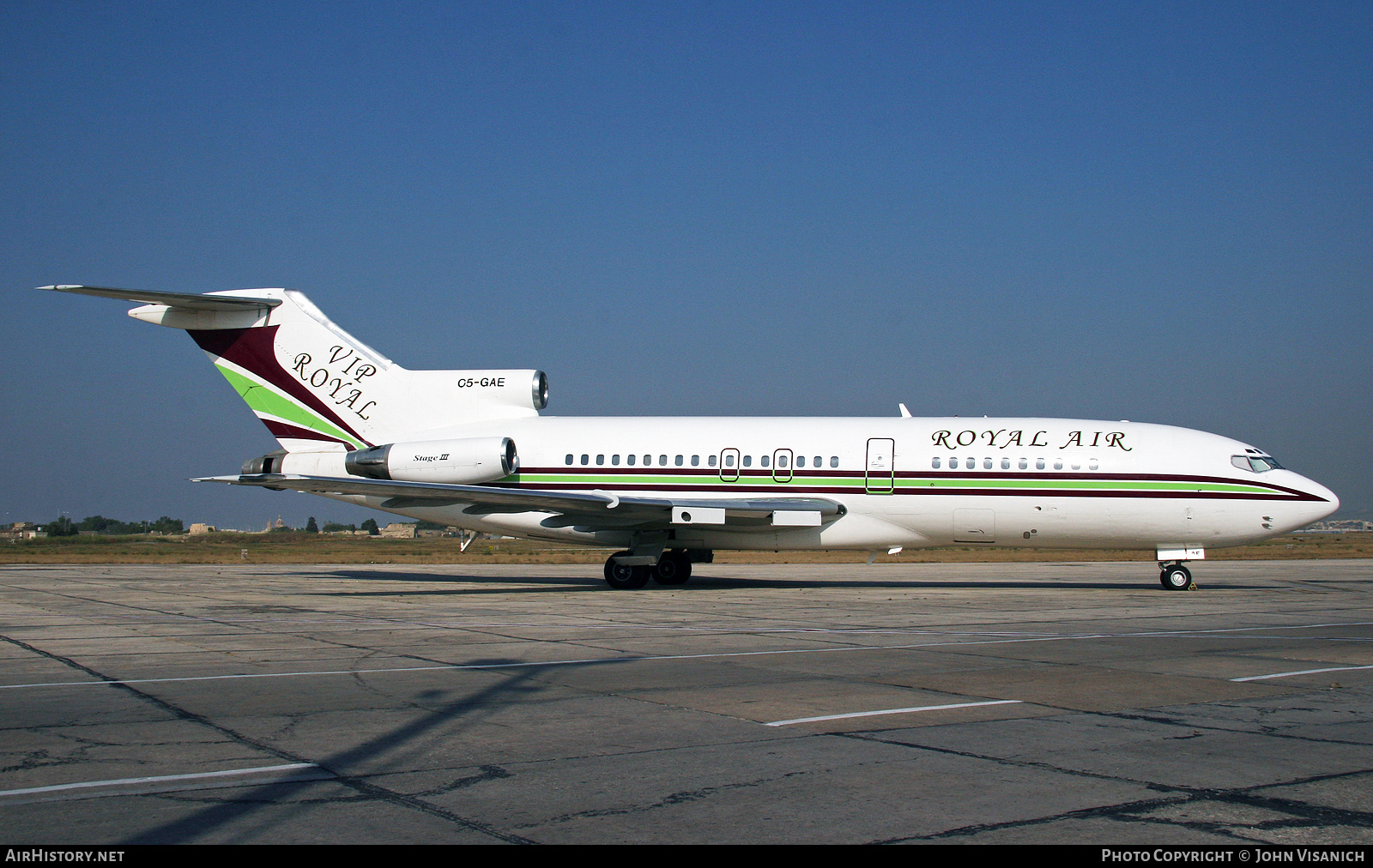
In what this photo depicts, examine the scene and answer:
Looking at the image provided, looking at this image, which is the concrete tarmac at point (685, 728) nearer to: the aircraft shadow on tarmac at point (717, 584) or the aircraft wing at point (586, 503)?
the aircraft wing at point (586, 503)

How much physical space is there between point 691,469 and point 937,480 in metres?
5.51

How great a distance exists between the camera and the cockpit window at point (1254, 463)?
22.1 metres

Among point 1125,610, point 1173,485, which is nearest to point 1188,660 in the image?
point 1125,610

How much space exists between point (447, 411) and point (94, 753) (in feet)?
64.0

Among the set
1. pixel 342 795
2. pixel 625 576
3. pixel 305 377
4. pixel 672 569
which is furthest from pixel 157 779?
pixel 305 377

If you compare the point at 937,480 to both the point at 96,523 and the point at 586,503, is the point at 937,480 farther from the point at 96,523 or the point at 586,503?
the point at 96,523

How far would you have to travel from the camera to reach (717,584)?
25.6m

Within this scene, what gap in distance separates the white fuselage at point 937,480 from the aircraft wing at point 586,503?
0.43 meters

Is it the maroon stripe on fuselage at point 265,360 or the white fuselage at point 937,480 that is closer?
the white fuselage at point 937,480

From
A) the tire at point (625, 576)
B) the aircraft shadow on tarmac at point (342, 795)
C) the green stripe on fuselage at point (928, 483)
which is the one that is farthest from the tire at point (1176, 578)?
the aircraft shadow on tarmac at point (342, 795)

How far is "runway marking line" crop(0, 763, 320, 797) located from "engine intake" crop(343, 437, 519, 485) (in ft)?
57.9

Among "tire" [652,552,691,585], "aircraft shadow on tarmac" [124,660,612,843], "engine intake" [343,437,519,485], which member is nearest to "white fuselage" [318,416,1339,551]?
"engine intake" [343,437,519,485]
